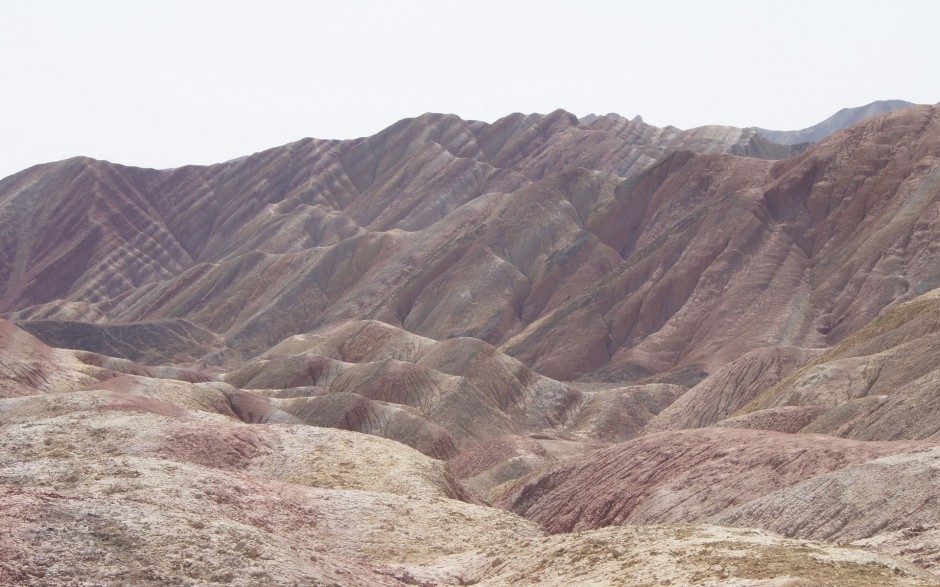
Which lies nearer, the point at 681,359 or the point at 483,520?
the point at 483,520

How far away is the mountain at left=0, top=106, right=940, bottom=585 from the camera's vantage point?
2202 cm

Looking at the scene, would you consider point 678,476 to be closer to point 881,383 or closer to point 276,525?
point 881,383

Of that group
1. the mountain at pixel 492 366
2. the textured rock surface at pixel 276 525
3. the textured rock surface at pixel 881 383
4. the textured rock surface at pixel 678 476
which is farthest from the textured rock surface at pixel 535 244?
the textured rock surface at pixel 276 525

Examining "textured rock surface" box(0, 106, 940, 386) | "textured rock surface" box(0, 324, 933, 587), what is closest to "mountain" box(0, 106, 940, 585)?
"textured rock surface" box(0, 324, 933, 587)

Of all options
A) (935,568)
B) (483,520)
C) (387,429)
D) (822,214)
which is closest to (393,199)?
(822,214)

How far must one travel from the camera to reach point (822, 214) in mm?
103750

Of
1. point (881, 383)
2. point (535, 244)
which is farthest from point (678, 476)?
point (535, 244)

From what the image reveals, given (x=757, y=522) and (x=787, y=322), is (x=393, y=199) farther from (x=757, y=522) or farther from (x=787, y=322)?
(x=757, y=522)

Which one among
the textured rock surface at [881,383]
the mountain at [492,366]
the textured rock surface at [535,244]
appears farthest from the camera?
the textured rock surface at [535,244]

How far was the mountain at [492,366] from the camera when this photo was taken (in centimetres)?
2202

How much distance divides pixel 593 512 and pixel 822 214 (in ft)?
247

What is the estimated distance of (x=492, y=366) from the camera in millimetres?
89062

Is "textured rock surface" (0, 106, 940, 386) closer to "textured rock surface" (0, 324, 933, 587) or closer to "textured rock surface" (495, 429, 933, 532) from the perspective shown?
"textured rock surface" (495, 429, 933, 532)

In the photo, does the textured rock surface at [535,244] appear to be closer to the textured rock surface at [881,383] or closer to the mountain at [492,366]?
the mountain at [492,366]
